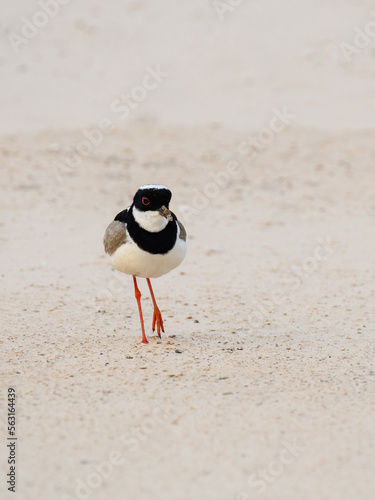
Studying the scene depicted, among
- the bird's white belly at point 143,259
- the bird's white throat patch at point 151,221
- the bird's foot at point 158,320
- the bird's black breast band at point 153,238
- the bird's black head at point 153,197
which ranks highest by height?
the bird's black head at point 153,197

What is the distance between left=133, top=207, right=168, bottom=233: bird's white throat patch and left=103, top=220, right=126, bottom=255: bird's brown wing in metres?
0.21

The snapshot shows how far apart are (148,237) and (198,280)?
8.57ft

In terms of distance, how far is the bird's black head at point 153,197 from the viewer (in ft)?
17.8

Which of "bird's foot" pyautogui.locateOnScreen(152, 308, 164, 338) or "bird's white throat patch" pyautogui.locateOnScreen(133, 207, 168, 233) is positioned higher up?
"bird's white throat patch" pyautogui.locateOnScreen(133, 207, 168, 233)

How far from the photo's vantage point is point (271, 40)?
50.5 ft

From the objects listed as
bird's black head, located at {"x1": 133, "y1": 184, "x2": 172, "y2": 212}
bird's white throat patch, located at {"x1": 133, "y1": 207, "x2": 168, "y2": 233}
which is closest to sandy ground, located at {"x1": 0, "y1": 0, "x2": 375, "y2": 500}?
bird's white throat patch, located at {"x1": 133, "y1": 207, "x2": 168, "y2": 233}

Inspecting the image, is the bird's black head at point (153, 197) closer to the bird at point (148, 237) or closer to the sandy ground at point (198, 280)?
the bird at point (148, 237)

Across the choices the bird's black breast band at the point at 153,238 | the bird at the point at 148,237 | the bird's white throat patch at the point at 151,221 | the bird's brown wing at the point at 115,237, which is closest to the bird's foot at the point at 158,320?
the bird at the point at 148,237

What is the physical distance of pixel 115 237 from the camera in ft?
18.9

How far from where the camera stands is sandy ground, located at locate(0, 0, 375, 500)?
13.7 feet

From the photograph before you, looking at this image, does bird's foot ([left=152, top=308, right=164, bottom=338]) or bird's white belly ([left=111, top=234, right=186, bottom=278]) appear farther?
bird's foot ([left=152, top=308, right=164, bottom=338])

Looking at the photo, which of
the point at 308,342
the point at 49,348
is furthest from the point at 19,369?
the point at 308,342

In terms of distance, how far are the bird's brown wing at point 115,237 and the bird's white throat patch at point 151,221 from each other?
21cm

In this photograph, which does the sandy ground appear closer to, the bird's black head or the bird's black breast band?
the bird's black breast band
